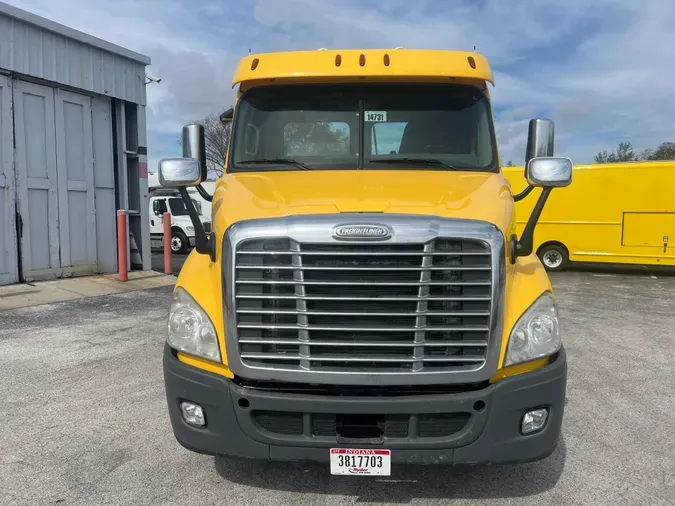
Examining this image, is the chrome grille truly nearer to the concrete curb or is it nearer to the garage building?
the concrete curb

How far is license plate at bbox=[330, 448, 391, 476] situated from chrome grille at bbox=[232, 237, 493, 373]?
0.40 meters

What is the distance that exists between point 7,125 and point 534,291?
9457 millimetres

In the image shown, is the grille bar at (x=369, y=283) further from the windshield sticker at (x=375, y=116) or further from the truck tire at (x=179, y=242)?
the truck tire at (x=179, y=242)

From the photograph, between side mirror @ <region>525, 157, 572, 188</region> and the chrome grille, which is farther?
side mirror @ <region>525, 157, 572, 188</region>

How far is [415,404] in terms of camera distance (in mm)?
2783

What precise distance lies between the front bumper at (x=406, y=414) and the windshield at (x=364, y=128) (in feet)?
5.49

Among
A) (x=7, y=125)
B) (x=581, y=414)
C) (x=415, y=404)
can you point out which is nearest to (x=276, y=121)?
(x=415, y=404)

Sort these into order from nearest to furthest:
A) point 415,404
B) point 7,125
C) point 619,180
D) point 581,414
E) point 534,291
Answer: point 415,404 → point 534,291 → point 581,414 → point 7,125 → point 619,180

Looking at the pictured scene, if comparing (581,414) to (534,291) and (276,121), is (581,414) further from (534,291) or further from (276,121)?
(276,121)

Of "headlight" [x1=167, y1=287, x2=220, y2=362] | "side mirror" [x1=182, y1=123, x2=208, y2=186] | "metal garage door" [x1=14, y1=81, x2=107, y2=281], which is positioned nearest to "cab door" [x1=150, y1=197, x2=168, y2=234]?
"metal garage door" [x1=14, y1=81, x2=107, y2=281]

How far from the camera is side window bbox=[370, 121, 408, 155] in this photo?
13.1ft

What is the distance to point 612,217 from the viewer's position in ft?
46.1

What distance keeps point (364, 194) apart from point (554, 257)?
43.2 ft

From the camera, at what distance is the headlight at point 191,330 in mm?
2979
